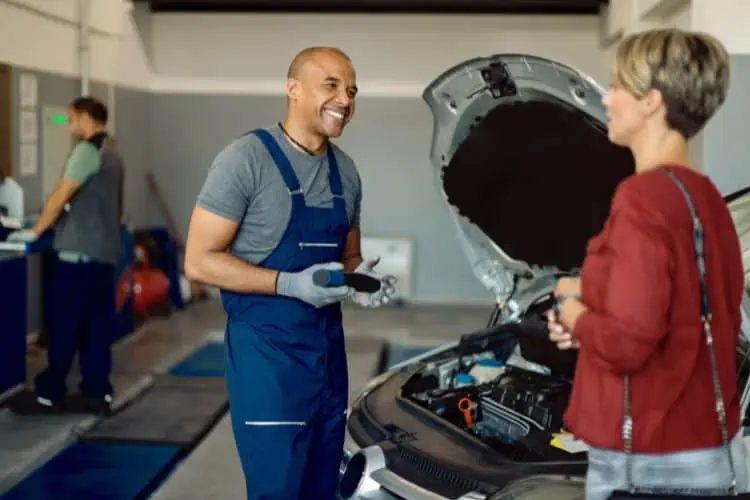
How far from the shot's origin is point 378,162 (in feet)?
31.0

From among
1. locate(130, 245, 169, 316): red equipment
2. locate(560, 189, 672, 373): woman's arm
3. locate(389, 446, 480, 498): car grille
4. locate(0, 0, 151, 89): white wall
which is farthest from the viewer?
locate(130, 245, 169, 316): red equipment

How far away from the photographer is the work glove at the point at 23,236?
4906 millimetres

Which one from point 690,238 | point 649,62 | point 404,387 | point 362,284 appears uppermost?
point 649,62

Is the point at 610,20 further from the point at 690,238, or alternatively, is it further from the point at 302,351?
the point at 690,238

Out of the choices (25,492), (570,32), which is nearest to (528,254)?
(25,492)

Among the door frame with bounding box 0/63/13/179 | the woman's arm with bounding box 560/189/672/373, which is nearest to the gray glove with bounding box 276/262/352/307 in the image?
the woman's arm with bounding box 560/189/672/373

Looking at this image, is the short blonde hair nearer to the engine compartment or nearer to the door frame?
the engine compartment

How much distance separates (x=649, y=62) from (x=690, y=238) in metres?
0.29

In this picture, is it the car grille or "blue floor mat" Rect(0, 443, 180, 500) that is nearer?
the car grille

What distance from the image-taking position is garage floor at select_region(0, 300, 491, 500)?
4133 millimetres

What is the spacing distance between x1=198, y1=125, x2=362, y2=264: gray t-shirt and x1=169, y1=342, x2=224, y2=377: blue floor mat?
149 inches

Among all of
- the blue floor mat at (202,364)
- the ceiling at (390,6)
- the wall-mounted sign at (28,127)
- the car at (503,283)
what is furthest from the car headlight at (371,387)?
the ceiling at (390,6)

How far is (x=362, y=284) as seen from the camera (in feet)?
8.28

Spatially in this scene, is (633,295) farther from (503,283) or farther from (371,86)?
(371,86)
